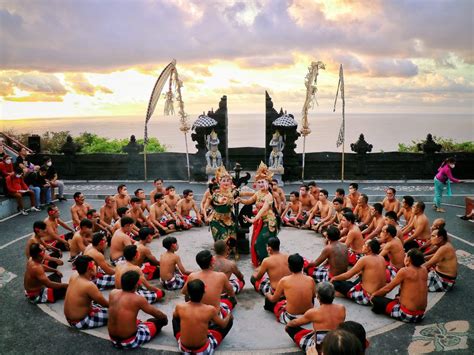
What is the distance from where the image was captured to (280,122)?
63.1 ft

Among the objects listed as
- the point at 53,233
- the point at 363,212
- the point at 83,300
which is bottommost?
the point at 83,300

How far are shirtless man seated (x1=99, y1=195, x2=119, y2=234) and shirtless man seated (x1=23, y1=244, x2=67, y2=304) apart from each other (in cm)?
359

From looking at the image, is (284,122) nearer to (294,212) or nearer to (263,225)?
(294,212)

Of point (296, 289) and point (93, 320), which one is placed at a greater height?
point (296, 289)

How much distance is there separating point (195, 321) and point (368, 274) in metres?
3.17

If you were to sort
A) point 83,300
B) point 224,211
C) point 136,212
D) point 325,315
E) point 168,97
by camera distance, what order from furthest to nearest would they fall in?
point 168,97 < point 136,212 < point 224,211 < point 83,300 < point 325,315

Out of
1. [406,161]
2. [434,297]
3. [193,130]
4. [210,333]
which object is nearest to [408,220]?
[434,297]

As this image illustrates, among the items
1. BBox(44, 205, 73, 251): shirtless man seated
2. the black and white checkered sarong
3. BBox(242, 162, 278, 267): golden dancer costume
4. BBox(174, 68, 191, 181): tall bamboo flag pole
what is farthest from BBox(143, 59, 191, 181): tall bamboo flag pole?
the black and white checkered sarong

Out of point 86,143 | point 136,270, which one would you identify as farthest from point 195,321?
point 86,143

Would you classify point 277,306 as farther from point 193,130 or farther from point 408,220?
point 193,130

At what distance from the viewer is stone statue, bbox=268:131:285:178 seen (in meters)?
19.3

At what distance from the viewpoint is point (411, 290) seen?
6.65 meters

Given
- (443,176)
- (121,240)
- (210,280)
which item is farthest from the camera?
(443,176)

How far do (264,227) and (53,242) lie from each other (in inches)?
Answer: 191
